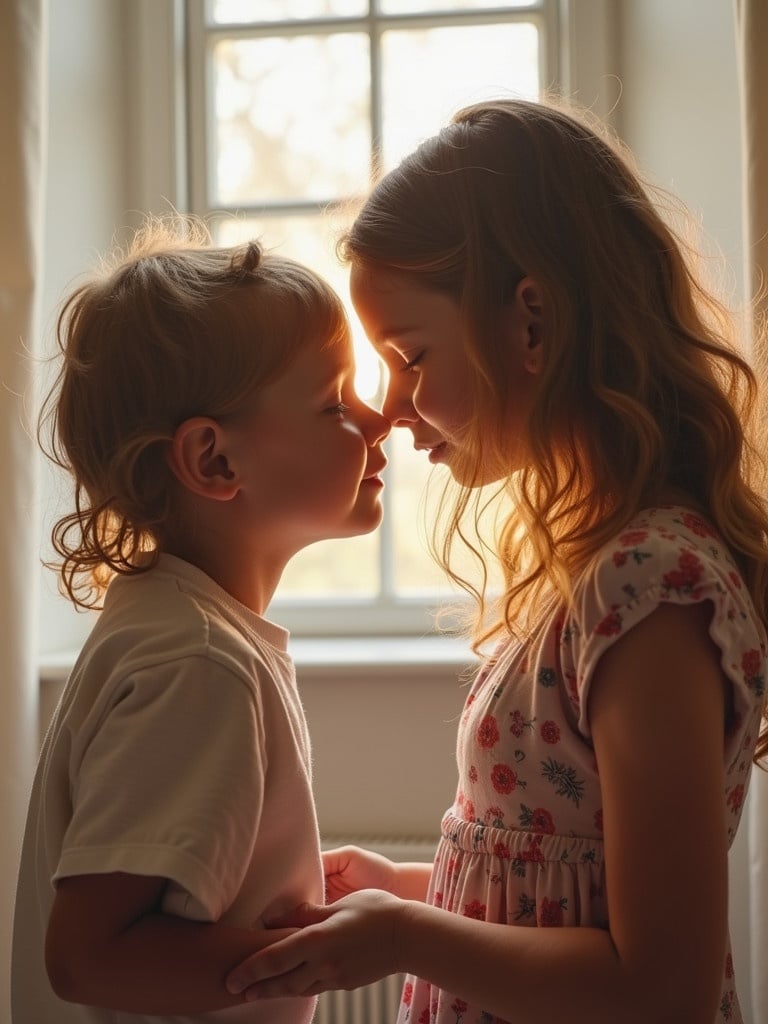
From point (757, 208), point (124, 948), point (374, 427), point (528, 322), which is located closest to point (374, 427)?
point (374, 427)

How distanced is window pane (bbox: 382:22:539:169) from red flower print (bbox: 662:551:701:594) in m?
1.52

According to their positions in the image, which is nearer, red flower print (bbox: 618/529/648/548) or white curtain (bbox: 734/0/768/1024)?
red flower print (bbox: 618/529/648/548)

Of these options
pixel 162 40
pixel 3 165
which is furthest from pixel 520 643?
pixel 162 40

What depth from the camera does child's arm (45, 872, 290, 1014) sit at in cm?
78

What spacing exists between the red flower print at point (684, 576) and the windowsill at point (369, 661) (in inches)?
37.8

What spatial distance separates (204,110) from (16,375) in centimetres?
85

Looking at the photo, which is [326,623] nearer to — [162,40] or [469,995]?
[162,40]

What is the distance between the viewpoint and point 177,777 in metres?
0.80

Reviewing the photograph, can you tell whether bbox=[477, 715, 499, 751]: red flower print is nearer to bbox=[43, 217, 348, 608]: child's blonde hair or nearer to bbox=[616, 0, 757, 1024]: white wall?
bbox=[43, 217, 348, 608]: child's blonde hair

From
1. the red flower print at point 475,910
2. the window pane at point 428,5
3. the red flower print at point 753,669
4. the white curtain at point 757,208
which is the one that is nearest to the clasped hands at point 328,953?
the red flower print at point 475,910

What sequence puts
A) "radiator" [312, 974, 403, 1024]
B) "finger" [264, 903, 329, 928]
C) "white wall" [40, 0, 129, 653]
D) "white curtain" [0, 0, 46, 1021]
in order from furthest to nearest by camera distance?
"white wall" [40, 0, 129, 653] < "radiator" [312, 974, 403, 1024] < "white curtain" [0, 0, 46, 1021] < "finger" [264, 903, 329, 928]

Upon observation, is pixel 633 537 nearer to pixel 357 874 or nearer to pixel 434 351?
pixel 434 351

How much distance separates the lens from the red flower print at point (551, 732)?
35.4 inches

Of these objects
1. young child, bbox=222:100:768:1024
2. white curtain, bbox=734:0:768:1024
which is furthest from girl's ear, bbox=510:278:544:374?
white curtain, bbox=734:0:768:1024
